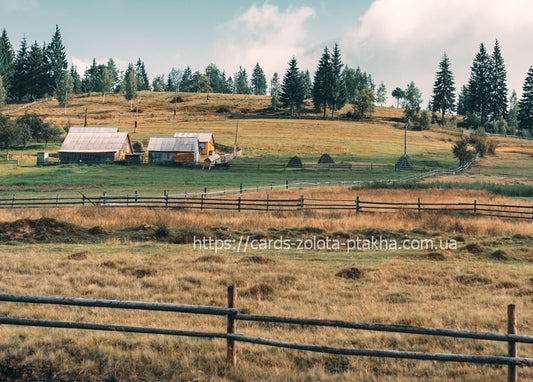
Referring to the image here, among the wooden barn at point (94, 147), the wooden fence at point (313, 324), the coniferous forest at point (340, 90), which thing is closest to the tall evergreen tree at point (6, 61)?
the coniferous forest at point (340, 90)

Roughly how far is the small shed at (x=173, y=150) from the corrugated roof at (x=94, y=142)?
16.9 feet

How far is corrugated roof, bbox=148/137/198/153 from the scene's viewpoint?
7794 centimetres

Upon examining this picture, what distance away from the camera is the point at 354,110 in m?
132

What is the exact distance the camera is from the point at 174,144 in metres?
78.3

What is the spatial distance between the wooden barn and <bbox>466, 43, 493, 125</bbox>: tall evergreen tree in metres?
95.0

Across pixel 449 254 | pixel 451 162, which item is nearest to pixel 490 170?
pixel 451 162

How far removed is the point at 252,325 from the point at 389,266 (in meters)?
8.39

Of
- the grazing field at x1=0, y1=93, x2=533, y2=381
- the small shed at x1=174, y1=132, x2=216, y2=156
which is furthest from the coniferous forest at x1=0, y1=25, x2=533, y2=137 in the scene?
the grazing field at x1=0, y1=93, x2=533, y2=381

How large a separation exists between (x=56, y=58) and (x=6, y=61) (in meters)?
15.5

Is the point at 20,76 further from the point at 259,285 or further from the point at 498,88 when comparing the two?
the point at 259,285

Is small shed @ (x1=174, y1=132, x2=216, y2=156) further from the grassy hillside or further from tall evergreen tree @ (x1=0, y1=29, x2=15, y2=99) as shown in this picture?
tall evergreen tree @ (x1=0, y1=29, x2=15, y2=99)

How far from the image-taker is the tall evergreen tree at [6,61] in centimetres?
14675

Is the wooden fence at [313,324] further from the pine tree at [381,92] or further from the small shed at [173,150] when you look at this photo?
the pine tree at [381,92]

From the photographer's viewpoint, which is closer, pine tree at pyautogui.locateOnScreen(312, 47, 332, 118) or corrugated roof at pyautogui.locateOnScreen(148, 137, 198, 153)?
corrugated roof at pyautogui.locateOnScreen(148, 137, 198, 153)
